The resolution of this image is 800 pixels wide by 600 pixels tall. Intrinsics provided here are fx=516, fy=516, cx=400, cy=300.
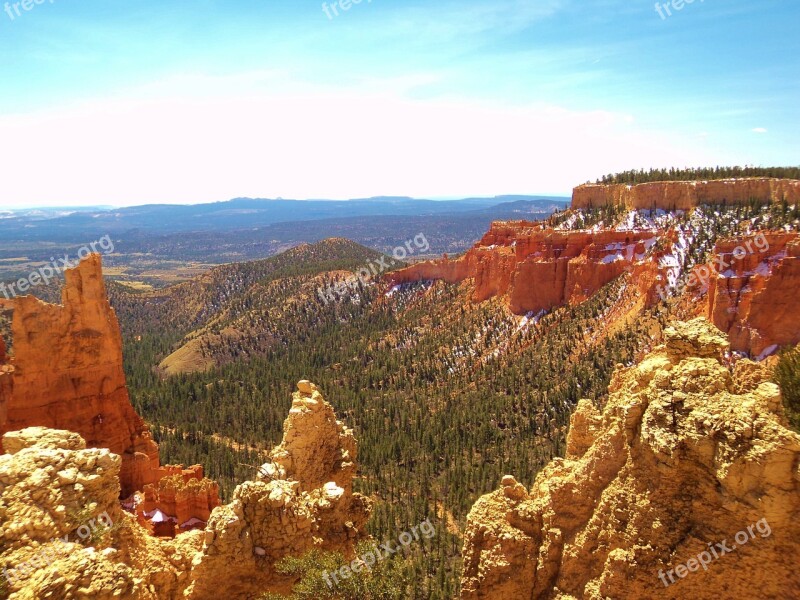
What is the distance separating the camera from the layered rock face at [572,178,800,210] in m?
68.8

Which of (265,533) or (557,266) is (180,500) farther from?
(557,266)

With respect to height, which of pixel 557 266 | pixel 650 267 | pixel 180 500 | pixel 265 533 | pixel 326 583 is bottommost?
pixel 180 500

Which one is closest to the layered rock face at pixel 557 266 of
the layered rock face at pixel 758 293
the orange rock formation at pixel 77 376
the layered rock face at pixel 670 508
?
the layered rock face at pixel 758 293

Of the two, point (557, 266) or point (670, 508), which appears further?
point (557, 266)

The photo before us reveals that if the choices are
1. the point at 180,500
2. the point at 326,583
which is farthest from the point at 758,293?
the point at 180,500

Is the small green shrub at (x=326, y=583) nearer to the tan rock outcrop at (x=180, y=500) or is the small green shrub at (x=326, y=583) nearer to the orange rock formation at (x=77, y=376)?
the tan rock outcrop at (x=180, y=500)

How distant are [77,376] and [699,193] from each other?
7978 cm

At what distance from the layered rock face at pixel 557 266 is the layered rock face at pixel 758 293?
552 inches

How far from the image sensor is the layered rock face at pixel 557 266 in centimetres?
6894

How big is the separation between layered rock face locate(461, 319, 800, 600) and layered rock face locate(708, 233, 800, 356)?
34773 mm

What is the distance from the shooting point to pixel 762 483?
8.08 meters

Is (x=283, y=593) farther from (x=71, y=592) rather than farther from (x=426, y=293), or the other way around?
(x=426, y=293)

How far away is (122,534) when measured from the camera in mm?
11086

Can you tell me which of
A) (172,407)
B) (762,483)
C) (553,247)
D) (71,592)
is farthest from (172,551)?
(553,247)
